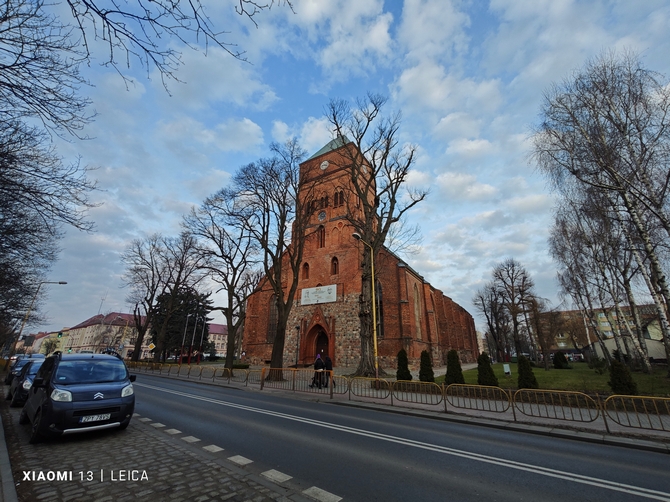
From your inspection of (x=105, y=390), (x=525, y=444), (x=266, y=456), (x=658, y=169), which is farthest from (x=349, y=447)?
(x=658, y=169)

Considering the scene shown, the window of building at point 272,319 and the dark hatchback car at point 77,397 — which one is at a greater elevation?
the window of building at point 272,319

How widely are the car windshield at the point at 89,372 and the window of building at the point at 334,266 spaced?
23.5 m

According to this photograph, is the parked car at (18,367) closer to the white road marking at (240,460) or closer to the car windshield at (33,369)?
the car windshield at (33,369)

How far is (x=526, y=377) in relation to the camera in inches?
508

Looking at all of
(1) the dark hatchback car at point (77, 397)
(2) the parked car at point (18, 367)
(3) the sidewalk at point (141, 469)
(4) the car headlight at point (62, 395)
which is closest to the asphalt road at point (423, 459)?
(3) the sidewalk at point (141, 469)

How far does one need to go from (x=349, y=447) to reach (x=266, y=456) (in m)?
1.66

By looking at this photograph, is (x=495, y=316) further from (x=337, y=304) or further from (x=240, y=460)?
(x=240, y=460)

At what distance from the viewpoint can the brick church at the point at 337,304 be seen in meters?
26.6

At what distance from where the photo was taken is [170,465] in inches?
187

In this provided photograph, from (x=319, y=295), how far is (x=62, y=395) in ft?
80.7

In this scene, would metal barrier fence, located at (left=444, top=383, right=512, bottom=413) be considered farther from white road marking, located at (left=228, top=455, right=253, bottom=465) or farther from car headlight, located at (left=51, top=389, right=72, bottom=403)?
car headlight, located at (left=51, top=389, right=72, bottom=403)

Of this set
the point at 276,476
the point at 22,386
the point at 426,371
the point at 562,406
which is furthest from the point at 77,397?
the point at 426,371

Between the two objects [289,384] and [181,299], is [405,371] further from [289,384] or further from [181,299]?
[181,299]

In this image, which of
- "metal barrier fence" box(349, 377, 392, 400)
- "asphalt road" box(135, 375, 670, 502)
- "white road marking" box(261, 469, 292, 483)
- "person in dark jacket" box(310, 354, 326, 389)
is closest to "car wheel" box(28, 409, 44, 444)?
"asphalt road" box(135, 375, 670, 502)
